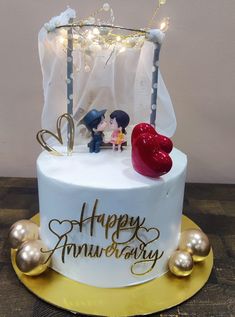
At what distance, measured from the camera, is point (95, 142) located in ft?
4.48

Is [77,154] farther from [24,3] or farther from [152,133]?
[24,3]

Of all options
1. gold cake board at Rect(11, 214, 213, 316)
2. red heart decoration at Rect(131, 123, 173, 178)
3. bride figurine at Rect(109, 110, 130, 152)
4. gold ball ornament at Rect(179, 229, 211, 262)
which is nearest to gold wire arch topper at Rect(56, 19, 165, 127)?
bride figurine at Rect(109, 110, 130, 152)

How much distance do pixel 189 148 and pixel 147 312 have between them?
1251mm

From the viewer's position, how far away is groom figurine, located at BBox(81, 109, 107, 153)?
4.29 feet

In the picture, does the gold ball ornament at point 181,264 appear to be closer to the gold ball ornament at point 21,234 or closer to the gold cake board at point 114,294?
the gold cake board at point 114,294

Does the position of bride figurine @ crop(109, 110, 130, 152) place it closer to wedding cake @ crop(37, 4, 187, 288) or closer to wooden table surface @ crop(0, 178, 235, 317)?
wedding cake @ crop(37, 4, 187, 288)

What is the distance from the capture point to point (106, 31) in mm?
1202

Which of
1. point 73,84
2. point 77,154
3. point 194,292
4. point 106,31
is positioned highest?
point 106,31

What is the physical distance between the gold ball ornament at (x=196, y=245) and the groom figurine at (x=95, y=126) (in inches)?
20.9

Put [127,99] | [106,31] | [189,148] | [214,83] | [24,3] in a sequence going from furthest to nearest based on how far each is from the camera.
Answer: [189,148] < [214,83] < [24,3] < [127,99] < [106,31]

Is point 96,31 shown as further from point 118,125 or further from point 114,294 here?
point 114,294

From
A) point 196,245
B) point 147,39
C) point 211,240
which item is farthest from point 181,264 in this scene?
point 147,39

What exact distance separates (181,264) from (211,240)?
400 millimetres

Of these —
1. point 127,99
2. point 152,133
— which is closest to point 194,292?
point 152,133
